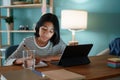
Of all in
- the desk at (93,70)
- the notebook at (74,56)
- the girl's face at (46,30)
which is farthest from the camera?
the girl's face at (46,30)

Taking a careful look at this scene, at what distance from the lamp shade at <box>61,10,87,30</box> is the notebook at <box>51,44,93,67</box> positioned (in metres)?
1.38

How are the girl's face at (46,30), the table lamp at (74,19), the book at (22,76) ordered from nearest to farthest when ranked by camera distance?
1. the book at (22,76)
2. the girl's face at (46,30)
3. the table lamp at (74,19)

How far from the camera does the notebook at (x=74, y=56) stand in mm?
1530

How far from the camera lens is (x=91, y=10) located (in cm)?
331

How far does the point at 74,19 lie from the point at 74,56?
1454 mm

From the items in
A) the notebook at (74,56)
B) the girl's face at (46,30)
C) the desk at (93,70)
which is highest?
the girl's face at (46,30)

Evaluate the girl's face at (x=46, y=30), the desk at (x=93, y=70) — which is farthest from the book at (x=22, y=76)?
the girl's face at (x=46, y=30)

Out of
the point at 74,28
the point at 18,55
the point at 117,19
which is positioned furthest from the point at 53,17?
the point at 117,19

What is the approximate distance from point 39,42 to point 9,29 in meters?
1.95

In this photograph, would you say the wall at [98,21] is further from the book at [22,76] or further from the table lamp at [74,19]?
the book at [22,76]

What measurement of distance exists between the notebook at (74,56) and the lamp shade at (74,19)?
1379 mm

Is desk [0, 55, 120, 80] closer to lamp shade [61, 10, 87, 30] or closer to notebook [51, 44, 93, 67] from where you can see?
notebook [51, 44, 93, 67]

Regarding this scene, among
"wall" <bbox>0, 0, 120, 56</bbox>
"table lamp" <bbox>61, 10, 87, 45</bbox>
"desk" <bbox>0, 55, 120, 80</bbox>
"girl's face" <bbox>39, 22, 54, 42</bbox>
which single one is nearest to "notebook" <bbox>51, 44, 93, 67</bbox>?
"desk" <bbox>0, 55, 120, 80</bbox>

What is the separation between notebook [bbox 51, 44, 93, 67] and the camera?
153 cm
